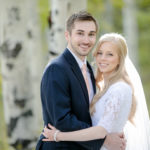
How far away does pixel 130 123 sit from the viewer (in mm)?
3930

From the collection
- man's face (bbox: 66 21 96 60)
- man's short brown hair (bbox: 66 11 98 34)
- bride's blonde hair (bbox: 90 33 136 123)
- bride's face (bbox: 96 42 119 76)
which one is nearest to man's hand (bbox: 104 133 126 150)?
bride's blonde hair (bbox: 90 33 136 123)

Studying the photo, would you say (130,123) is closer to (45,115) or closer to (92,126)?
(92,126)

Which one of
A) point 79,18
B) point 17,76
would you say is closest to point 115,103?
point 79,18

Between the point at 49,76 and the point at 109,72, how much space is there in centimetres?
69

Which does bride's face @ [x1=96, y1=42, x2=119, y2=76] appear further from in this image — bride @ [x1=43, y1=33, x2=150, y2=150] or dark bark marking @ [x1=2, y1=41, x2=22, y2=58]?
dark bark marking @ [x1=2, y1=41, x2=22, y2=58]

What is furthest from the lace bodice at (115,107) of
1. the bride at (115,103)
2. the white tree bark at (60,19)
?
the white tree bark at (60,19)

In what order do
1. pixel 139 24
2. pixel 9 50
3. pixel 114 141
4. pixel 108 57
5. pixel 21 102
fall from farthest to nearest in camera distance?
pixel 139 24
pixel 21 102
pixel 9 50
pixel 108 57
pixel 114 141

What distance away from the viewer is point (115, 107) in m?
3.37

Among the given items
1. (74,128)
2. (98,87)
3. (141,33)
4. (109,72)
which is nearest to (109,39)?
(109,72)

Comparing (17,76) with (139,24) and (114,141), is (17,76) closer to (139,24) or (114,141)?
(114,141)

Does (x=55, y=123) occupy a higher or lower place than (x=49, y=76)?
lower

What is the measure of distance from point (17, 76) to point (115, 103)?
3012 mm

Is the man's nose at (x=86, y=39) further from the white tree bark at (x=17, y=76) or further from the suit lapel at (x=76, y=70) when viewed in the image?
the white tree bark at (x=17, y=76)

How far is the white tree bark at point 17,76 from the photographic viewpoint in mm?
6000
